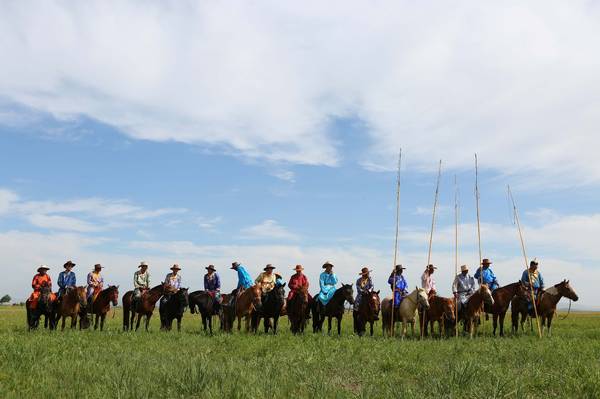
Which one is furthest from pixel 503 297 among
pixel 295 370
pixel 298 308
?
pixel 295 370

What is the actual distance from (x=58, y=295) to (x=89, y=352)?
10.8m

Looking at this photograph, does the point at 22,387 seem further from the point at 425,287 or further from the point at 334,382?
the point at 425,287

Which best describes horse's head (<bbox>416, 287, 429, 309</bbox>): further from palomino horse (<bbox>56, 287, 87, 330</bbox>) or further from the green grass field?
palomino horse (<bbox>56, 287, 87, 330</bbox>)

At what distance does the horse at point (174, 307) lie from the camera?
20.0 metres

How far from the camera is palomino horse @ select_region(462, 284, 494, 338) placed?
59.4 feet

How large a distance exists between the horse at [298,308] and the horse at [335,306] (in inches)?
35.2

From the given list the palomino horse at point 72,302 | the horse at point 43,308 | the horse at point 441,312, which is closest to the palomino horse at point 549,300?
the horse at point 441,312

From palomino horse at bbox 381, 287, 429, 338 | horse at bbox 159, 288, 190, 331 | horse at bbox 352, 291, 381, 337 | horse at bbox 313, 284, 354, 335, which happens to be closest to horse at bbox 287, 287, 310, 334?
horse at bbox 313, 284, 354, 335

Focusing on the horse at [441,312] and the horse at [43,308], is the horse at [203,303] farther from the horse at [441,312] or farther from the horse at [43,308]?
the horse at [441,312]

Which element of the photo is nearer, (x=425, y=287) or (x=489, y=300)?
(x=489, y=300)

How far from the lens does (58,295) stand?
2027 cm

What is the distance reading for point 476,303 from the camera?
18.2 metres

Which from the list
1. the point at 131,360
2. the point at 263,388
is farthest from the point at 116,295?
the point at 263,388

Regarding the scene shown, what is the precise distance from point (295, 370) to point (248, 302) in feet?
35.6
